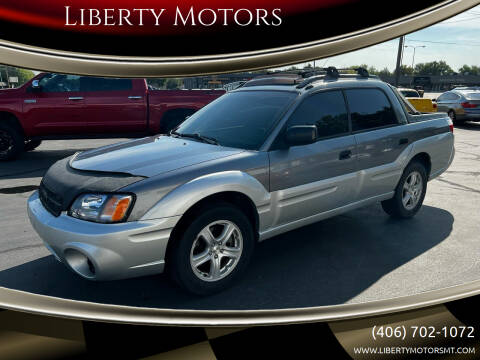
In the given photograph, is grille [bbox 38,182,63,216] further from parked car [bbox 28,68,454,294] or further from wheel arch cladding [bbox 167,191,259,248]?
wheel arch cladding [bbox 167,191,259,248]

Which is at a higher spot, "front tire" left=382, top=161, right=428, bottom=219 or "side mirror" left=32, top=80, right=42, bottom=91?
"side mirror" left=32, top=80, right=42, bottom=91

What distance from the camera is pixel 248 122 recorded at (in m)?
3.75

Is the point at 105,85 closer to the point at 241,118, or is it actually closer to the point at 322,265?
the point at 241,118

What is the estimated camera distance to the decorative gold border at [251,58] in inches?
70.3

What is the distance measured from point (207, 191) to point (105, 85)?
678 centimetres

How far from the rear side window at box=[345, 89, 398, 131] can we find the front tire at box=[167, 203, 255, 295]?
1752 millimetres

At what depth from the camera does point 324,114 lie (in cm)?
395

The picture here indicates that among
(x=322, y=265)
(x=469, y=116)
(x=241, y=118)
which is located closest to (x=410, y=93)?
(x=469, y=116)

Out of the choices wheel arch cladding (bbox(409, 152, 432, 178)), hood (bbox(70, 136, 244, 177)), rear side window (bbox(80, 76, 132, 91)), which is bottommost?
wheel arch cladding (bbox(409, 152, 432, 178))

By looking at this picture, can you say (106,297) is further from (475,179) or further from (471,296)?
(475,179)

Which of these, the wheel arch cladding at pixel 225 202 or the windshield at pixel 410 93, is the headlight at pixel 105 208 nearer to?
the wheel arch cladding at pixel 225 202

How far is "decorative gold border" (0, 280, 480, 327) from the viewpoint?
2.26 metres

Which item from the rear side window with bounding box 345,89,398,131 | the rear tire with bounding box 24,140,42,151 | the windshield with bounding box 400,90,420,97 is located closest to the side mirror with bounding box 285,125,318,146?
the rear side window with bounding box 345,89,398,131

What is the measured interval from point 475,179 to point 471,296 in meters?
5.30
